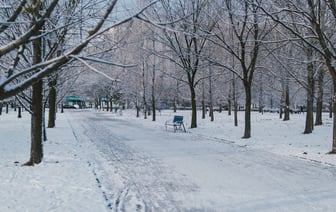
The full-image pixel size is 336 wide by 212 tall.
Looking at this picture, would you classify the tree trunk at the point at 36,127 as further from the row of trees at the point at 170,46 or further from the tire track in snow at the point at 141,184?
the tire track in snow at the point at 141,184

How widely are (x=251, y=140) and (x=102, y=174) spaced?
891 centimetres

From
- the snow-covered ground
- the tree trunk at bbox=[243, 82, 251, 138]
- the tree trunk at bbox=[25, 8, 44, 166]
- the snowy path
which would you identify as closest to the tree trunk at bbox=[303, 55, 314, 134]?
the tree trunk at bbox=[243, 82, 251, 138]

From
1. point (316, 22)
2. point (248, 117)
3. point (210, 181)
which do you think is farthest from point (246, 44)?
point (210, 181)

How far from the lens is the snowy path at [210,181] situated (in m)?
5.80

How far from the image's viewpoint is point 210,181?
7438 millimetres

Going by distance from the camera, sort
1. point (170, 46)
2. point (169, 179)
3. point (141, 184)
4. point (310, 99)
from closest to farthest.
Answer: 1. point (141, 184)
2. point (169, 179)
3. point (310, 99)
4. point (170, 46)

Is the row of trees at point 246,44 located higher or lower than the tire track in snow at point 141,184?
Result: higher

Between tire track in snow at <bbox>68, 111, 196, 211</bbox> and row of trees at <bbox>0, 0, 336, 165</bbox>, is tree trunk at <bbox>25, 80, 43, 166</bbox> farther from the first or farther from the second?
tire track in snow at <bbox>68, 111, 196, 211</bbox>

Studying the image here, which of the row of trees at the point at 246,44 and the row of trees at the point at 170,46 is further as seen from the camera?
the row of trees at the point at 246,44

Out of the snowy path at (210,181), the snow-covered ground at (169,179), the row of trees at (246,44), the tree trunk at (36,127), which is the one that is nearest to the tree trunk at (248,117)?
the row of trees at (246,44)

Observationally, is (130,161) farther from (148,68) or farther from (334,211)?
(148,68)

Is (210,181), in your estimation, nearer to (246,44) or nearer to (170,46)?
(246,44)

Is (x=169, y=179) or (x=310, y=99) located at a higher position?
(x=310, y=99)

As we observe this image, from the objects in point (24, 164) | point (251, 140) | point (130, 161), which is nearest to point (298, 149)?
point (251, 140)
